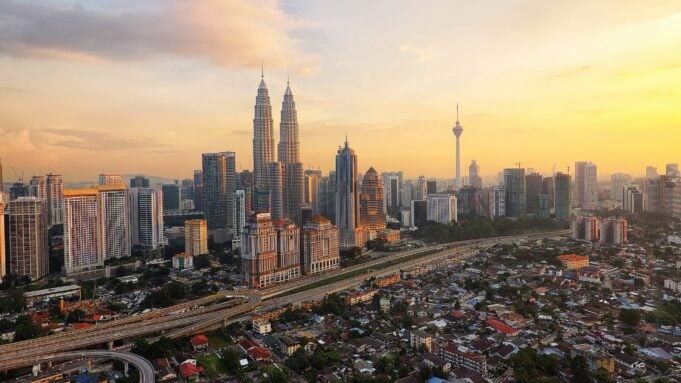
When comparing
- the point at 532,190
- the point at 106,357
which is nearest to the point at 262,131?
the point at 532,190

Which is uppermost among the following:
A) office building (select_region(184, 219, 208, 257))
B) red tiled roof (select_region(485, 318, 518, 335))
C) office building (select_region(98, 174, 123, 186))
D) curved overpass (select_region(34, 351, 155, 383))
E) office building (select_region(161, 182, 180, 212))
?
office building (select_region(98, 174, 123, 186))

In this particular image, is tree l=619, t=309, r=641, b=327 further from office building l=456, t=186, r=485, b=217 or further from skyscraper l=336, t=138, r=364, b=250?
office building l=456, t=186, r=485, b=217

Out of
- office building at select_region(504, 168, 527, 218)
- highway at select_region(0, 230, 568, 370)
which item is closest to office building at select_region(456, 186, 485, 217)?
office building at select_region(504, 168, 527, 218)

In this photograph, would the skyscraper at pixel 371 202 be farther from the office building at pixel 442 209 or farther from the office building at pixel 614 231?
the office building at pixel 614 231

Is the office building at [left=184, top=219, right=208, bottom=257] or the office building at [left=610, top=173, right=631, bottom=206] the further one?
the office building at [left=610, top=173, right=631, bottom=206]

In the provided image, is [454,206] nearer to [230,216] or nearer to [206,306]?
[230,216]

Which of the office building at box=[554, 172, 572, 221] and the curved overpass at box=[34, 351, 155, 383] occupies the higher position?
the office building at box=[554, 172, 572, 221]

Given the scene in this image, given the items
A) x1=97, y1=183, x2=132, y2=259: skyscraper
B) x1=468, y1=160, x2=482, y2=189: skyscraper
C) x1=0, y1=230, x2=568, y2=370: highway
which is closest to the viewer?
x1=0, y1=230, x2=568, y2=370: highway
